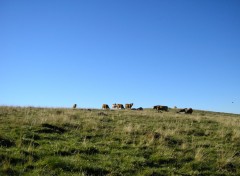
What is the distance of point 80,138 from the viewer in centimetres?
1488

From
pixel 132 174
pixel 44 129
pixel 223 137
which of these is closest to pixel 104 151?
pixel 132 174

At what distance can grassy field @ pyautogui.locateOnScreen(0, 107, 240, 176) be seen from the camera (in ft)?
34.0

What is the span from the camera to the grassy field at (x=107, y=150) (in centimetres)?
1037

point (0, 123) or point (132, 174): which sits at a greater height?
point (0, 123)

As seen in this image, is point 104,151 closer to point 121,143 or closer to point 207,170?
point 121,143

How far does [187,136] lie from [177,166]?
19.2 ft

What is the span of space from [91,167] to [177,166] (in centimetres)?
376

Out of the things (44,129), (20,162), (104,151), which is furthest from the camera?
(44,129)

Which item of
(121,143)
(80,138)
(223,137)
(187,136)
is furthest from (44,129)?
(223,137)

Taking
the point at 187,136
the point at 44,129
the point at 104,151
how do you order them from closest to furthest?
the point at 104,151
the point at 44,129
the point at 187,136

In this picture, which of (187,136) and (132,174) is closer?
(132,174)

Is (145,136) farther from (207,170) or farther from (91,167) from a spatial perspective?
(91,167)

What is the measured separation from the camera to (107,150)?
12.9 meters

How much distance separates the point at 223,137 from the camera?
711 inches
